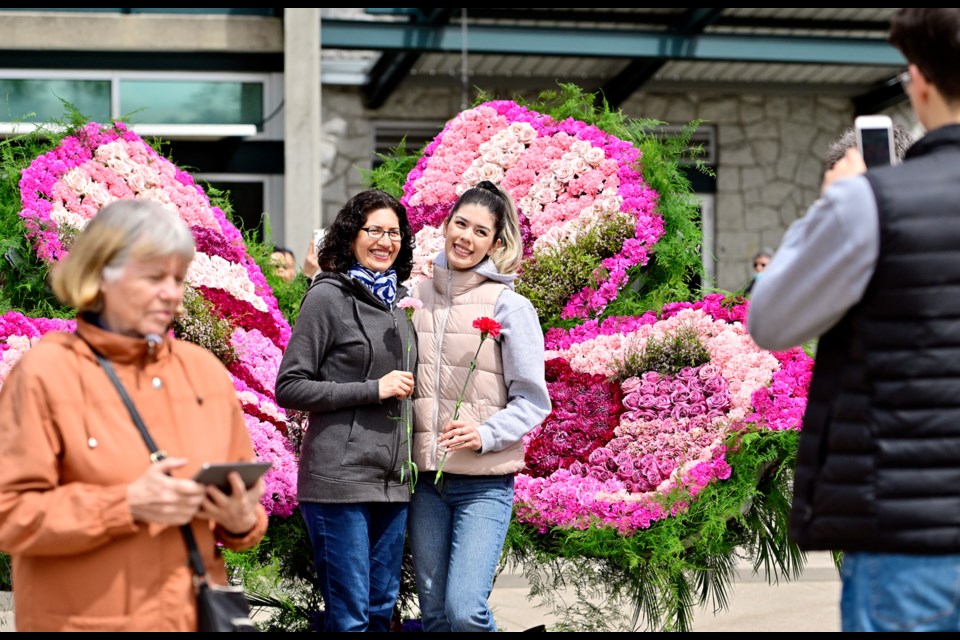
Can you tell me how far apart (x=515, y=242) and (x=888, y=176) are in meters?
2.17

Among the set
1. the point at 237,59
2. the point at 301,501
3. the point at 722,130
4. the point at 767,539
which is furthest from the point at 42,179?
the point at 722,130

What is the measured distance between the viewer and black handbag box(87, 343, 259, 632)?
2520mm

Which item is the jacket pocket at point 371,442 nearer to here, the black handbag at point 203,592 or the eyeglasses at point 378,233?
the eyeglasses at point 378,233

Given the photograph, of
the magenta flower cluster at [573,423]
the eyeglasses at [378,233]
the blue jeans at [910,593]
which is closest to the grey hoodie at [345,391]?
the eyeglasses at [378,233]

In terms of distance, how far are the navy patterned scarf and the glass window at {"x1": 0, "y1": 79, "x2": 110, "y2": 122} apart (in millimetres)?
8745

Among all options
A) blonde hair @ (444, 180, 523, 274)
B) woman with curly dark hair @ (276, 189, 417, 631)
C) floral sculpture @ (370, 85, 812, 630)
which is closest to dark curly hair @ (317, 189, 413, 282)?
woman with curly dark hair @ (276, 189, 417, 631)

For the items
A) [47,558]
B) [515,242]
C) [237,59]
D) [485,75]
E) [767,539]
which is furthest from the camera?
[485,75]

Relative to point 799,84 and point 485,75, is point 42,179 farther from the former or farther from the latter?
point 799,84

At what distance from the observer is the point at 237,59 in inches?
503

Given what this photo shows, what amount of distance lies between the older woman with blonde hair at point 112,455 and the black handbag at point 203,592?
1 cm

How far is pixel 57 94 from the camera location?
12.4 meters

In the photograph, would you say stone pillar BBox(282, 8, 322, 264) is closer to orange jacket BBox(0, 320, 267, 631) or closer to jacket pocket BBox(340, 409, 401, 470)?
jacket pocket BBox(340, 409, 401, 470)

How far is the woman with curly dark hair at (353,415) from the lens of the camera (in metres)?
4.08

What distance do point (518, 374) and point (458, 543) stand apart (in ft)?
1.98
